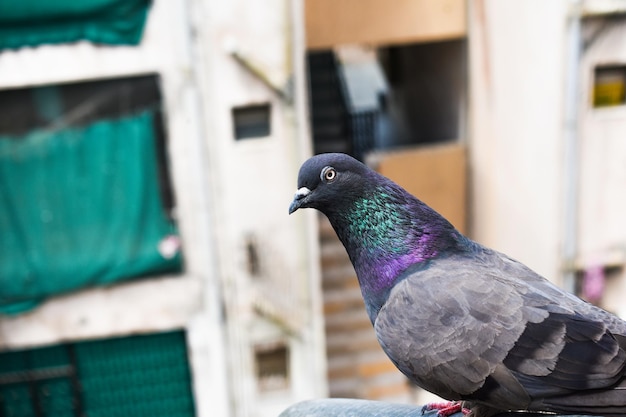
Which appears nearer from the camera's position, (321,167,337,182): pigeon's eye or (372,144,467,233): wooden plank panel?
(321,167,337,182): pigeon's eye

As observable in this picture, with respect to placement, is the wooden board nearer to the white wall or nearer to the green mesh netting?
the white wall

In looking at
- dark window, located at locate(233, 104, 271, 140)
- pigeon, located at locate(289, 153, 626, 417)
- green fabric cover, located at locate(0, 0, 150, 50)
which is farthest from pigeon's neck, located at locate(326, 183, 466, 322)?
green fabric cover, located at locate(0, 0, 150, 50)

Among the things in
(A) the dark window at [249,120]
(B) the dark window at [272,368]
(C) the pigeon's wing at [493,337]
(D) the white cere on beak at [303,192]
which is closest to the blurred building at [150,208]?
(A) the dark window at [249,120]

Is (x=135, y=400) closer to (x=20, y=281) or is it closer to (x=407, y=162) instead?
(x=20, y=281)

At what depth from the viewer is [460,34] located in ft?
36.3

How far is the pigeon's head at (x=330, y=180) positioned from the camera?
3076 millimetres

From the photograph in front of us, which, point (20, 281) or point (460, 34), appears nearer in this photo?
point (20, 281)

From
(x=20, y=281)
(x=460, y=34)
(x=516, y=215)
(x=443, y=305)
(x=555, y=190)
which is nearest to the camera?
(x=443, y=305)

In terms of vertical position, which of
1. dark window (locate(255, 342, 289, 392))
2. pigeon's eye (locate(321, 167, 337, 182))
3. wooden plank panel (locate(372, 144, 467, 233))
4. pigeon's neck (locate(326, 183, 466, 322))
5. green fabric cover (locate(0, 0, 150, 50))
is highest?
green fabric cover (locate(0, 0, 150, 50))

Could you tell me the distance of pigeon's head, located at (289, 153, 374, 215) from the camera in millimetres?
3076

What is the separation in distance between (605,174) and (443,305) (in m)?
7.13

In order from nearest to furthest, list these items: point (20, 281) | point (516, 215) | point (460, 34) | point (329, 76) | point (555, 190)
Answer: point (20, 281) → point (555, 190) → point (516, 215) → point (460, 34) → point (329, 76)

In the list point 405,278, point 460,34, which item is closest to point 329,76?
point 460,34

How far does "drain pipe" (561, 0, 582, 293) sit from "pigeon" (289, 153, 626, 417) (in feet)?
19.9
